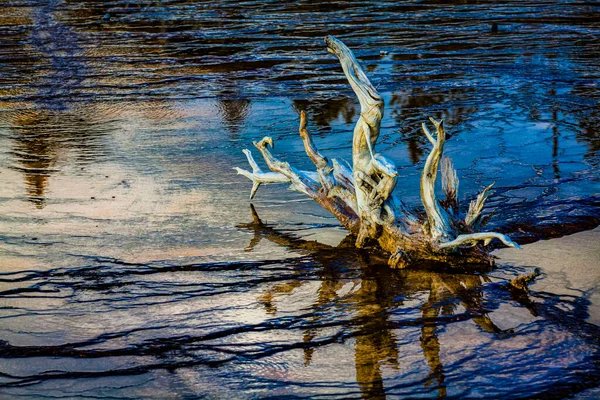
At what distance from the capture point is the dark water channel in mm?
5430

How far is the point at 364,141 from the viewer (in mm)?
7258

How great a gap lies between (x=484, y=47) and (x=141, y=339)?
13530 millimetres

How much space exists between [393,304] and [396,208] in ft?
3.96

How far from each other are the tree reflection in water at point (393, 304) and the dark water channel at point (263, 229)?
0.8 inches

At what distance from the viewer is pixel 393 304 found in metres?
6.31

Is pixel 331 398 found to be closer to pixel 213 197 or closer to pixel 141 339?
pixel 141 339

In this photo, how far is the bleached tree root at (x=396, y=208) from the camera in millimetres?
6922

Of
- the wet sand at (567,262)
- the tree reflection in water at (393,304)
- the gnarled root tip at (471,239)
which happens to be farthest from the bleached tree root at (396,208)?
the wet sand at (567,262)

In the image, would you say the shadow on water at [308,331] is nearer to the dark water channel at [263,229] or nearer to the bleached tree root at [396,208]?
the dark water channel at [263,229]

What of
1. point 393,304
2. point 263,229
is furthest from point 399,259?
point 263,229

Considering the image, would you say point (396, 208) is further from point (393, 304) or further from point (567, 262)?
point (567, 262)

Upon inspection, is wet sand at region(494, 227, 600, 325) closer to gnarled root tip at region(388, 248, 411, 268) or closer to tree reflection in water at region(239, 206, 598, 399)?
tree reflection in water at region(239, 206, 598, 399)

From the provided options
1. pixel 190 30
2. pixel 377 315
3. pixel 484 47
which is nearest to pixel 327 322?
pixel 377 315

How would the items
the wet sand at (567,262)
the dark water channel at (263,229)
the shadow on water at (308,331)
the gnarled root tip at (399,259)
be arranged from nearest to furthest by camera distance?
the shadow on water at (308,331), the dark water channel at (263,229), the wet sand at (567,262), the gnarled root tip at (399,259)
